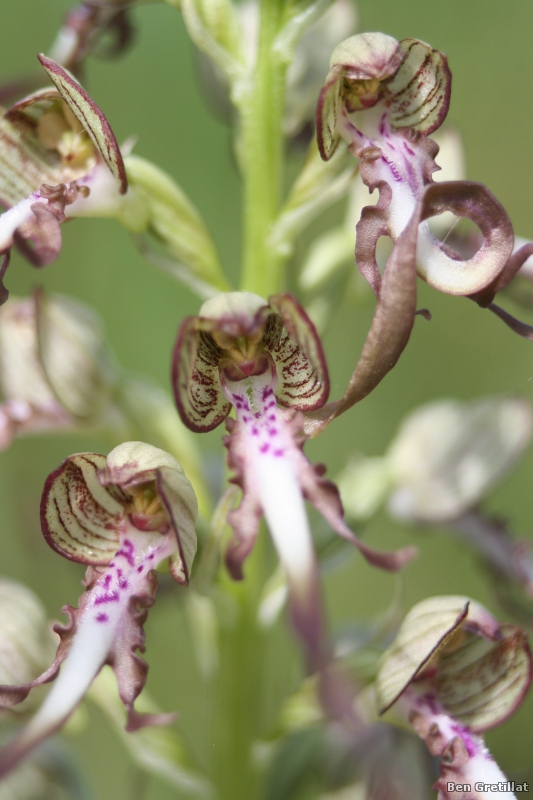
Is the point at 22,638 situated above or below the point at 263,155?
below

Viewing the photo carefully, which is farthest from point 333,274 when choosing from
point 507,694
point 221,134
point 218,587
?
point 221,134

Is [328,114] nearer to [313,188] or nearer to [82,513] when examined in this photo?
[313,188]

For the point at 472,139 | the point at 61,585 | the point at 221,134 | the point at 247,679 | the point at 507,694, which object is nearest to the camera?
the point at 507,694

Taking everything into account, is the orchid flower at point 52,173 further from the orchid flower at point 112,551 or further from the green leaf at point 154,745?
the green leaf at point 154,745

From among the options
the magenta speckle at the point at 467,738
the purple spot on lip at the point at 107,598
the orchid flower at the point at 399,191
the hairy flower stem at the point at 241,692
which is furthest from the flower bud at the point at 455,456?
the purple spot on lip at the point at 107,598

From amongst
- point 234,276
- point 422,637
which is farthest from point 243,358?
point 234,276

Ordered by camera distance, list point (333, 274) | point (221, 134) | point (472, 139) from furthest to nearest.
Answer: point (221, 134), point (472, 139), point (333, 274)

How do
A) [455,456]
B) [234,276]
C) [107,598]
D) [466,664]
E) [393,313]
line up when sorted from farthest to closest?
[234,276], [455,456], [466,664], [107,598], [393,313]

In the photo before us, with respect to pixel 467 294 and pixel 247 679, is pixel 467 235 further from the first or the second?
pixel 247 679
